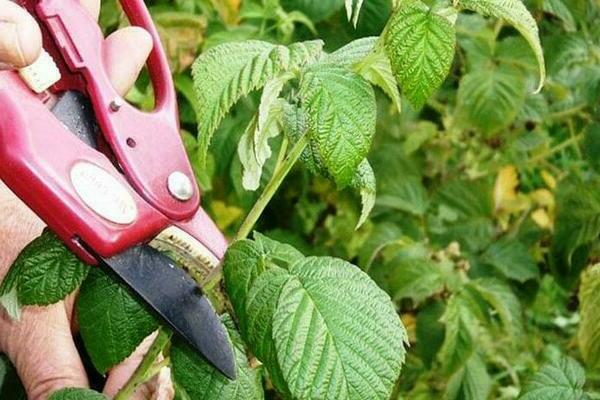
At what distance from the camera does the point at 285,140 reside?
1013 mm

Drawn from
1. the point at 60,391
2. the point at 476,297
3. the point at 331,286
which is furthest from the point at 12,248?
the point at 476,297

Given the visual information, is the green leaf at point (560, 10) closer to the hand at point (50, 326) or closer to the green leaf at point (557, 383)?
the green leaf at point (557, 383)

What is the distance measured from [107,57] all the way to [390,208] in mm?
1233

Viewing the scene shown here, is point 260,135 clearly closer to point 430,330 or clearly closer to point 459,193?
point 430,330

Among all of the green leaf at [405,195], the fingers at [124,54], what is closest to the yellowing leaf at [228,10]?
the green leaf at [405,195]

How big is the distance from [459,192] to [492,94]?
321mm

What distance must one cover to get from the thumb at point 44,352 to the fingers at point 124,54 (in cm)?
31

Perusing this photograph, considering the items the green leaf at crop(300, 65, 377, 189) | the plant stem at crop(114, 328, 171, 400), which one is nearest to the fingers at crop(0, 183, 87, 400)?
the plant stem at crop(114, 328, 171, 400)

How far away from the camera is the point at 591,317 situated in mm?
1407

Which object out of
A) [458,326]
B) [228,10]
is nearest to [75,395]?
[458,326]

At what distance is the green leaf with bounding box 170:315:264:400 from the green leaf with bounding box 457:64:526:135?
1.08m

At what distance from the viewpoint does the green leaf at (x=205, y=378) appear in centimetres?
99

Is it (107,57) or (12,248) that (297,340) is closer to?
(107,57)

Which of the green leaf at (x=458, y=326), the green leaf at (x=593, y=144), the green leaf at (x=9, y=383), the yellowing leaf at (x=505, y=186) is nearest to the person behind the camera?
the green leaf at (x=9, y=383)
